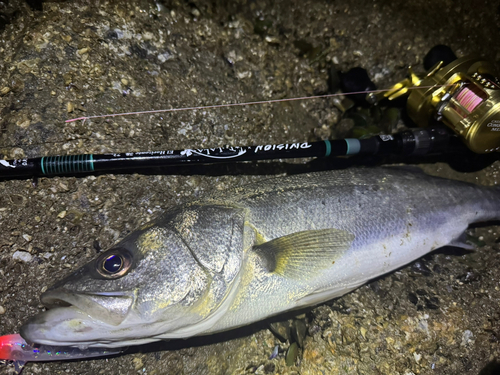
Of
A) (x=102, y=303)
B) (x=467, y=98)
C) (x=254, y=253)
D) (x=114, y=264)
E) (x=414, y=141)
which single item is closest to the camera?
(x=102, y=303)

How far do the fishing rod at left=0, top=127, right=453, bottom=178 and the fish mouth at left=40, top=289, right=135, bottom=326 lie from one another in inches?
30.6

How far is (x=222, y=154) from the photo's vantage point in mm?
1972

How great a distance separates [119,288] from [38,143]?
1.21 metres

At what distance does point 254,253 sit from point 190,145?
0.99 m

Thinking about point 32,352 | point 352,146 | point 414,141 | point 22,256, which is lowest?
point 32,352

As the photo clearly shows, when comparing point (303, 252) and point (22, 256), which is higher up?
point (303, 252)

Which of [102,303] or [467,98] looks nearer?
[102,303]

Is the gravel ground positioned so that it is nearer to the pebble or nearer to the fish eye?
the pebble

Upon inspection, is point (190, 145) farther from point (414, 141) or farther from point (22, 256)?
point (414, 141)

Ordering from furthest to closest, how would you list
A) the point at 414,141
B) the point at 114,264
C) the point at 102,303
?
the point at 414,141 < the point at 114,264 < the point at 102,303

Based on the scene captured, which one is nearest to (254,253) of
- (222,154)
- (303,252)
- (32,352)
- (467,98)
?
(303,252)

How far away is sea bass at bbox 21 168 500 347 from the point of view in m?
1.42

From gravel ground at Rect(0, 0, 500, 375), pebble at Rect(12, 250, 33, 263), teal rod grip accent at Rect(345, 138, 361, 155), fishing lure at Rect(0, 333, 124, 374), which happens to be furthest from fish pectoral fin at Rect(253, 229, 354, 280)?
pebble at Rect(12, 250, 33, 263)

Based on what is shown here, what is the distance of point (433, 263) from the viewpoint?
2.29m
